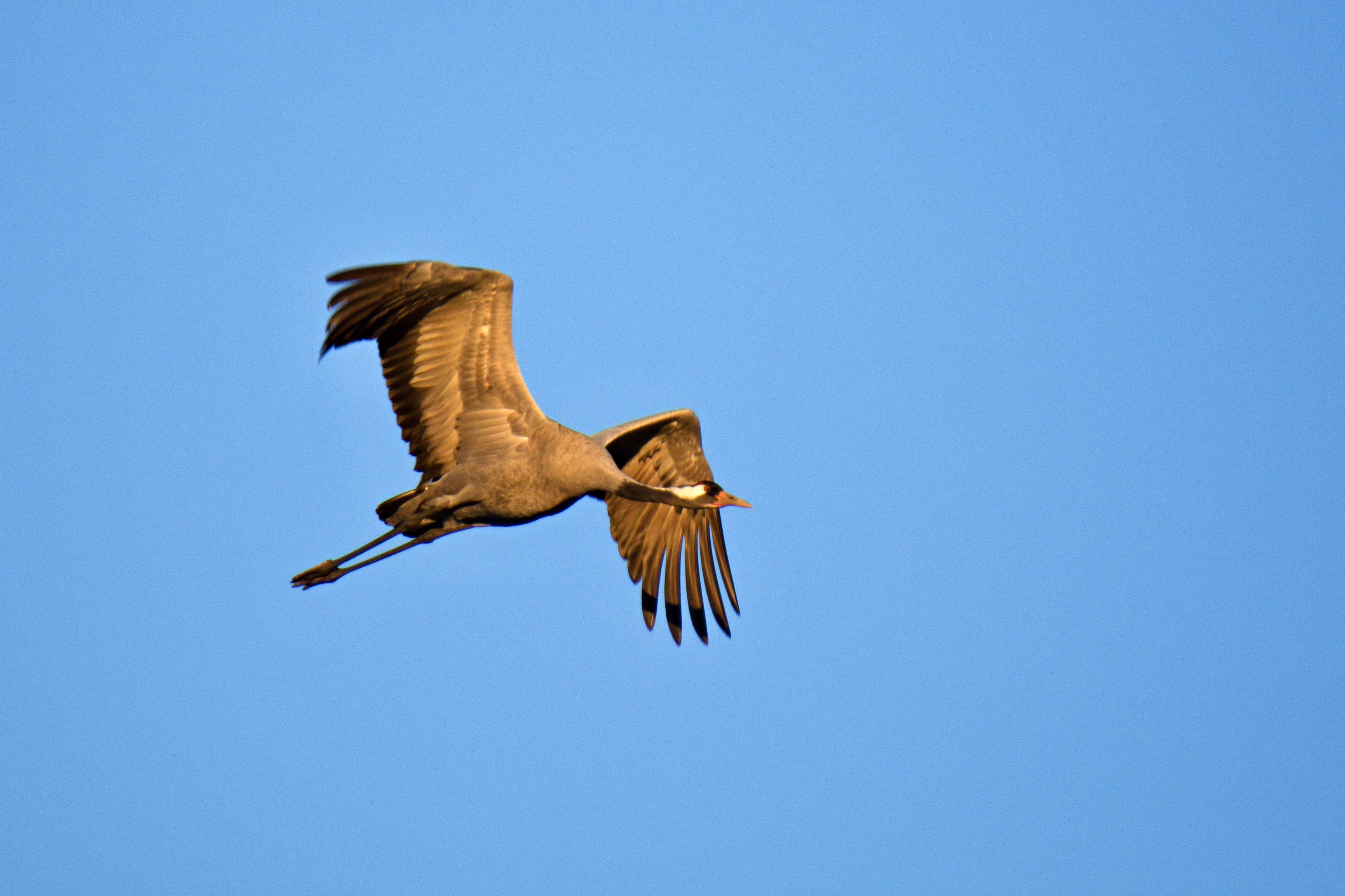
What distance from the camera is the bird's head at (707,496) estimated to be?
445 inches

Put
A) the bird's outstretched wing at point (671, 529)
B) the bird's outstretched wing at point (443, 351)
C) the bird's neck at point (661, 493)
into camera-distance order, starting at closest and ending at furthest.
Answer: the bird's outstretched wing at point (443, 351), the bird's neck at point (661, 493), the bird's outstretched wing at point (671, 529)

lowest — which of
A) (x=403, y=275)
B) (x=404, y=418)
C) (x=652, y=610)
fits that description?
(x=652, y=610)

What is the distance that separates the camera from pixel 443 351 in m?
11.4

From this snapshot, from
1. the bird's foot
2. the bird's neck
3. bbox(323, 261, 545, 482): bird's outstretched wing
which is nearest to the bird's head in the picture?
the bird's neck

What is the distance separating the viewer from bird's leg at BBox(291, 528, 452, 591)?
473 inches

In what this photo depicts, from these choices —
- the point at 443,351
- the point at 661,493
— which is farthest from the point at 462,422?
the point at 661,493

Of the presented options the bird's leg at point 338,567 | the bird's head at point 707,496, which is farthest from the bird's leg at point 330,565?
the bird's head at point 707,496

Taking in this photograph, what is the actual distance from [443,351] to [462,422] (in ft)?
2.16

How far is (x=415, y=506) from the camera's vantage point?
38.7 feet

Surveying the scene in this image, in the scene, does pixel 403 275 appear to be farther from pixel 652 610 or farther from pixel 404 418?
pixel 652 610

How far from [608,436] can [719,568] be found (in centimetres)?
202

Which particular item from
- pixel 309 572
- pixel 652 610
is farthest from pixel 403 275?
pixel 652 610

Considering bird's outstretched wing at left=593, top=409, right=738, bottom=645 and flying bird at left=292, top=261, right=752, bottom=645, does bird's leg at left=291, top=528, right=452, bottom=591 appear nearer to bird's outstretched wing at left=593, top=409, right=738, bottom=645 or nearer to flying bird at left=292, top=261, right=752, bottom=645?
flying bird at left=292, top=261, right=752, bottom=645

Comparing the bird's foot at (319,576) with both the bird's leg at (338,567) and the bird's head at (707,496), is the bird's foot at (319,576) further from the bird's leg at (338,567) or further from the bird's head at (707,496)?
the bird's head at (707,496)
